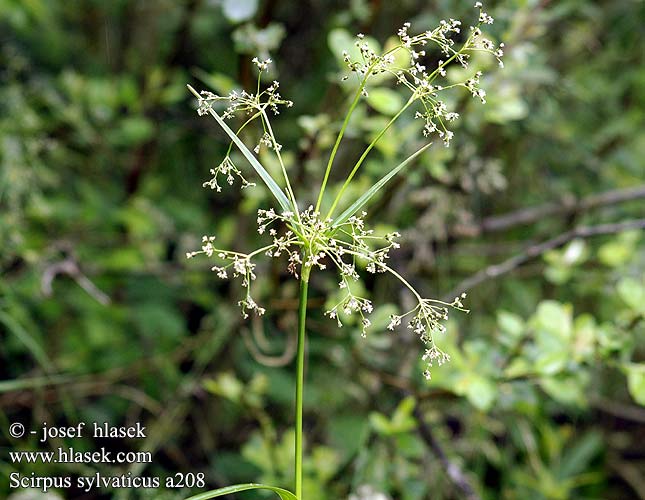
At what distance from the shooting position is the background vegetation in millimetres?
1149

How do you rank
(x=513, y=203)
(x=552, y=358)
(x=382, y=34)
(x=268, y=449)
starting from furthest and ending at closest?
(x=513, y=203), (x=382, y=34), (x=268, y=449), (x=552, y=358)

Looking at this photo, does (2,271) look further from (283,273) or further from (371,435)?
(371,435)

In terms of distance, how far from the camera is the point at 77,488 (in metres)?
1.27

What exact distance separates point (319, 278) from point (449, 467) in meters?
0.63

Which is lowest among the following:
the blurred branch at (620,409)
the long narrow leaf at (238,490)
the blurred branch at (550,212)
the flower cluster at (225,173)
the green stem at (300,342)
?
the long narrow leaf at (238,490)

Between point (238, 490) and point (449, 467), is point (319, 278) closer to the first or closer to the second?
point (449, 467)

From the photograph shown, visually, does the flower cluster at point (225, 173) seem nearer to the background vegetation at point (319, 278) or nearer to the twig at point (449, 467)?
the background vegetation at point (319, 278)

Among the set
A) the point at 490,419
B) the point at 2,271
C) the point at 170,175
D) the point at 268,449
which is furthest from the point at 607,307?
the point at 2,271

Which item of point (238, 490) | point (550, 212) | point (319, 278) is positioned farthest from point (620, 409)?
point (238, 490)

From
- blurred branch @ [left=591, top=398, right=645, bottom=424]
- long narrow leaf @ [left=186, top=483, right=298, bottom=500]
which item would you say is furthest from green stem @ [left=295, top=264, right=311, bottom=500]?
blurred branch @ [left=591, top=398, right=645, bottom=424]

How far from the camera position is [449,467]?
3.42 ft

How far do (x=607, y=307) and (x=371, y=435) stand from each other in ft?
3.03

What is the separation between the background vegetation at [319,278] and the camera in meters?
1.15

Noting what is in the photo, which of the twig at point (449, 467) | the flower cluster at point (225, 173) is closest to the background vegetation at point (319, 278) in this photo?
the twig at point (449, 467)
